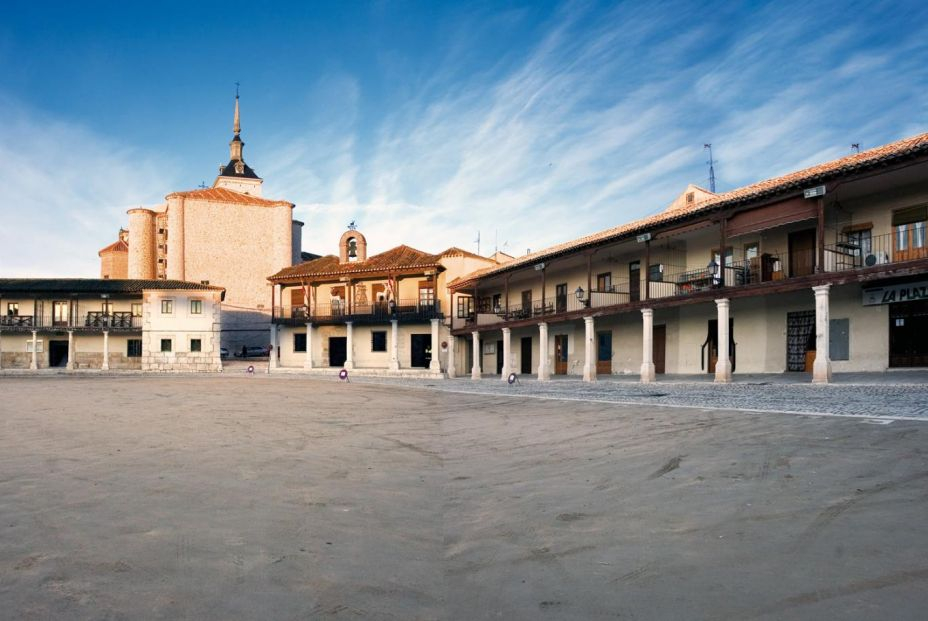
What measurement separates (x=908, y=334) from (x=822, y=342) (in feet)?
11.2

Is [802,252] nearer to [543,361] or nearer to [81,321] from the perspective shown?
[543,361]

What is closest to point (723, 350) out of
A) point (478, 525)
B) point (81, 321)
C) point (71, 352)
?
point (478, 525)

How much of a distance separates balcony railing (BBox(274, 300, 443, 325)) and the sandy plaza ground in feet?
92.5

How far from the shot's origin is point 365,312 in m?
39.8

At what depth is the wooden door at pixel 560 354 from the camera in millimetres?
31172

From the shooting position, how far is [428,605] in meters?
3.18

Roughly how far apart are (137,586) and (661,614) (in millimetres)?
2638

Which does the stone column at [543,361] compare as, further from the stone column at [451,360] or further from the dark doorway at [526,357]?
the stone column at [451,360]

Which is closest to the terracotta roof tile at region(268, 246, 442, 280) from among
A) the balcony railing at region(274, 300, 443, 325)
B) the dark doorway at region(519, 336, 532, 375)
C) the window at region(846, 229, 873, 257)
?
the balcony railing at region(274, 300, 443, 325)

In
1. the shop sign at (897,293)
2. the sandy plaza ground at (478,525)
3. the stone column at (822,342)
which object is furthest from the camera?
the shop sign at (897,293)

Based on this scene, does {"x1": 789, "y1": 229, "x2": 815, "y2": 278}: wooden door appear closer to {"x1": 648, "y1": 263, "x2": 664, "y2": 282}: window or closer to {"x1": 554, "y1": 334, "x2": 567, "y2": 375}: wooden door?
{"x1": 648, "y1": 263, "x2": 664, "y2": 282}: window

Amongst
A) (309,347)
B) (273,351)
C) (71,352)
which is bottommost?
(71,352)

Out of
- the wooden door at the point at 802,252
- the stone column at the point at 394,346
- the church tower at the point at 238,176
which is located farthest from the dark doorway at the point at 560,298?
the church tower at the point at 238,176

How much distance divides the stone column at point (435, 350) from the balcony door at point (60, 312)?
88.2 ft
